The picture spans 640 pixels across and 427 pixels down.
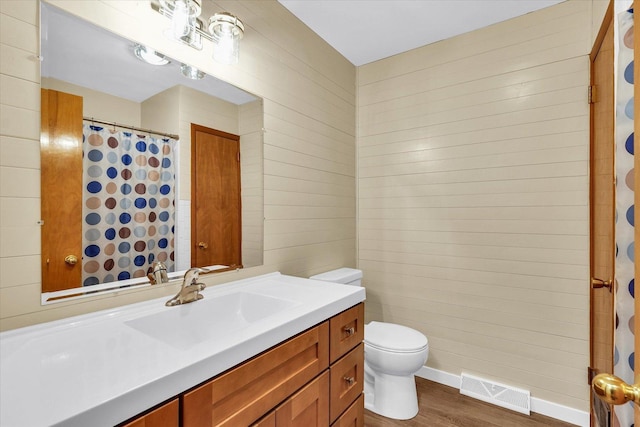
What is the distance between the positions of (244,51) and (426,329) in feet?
7.41

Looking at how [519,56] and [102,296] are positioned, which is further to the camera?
[519,56]

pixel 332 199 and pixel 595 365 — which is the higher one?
pixel 332 199

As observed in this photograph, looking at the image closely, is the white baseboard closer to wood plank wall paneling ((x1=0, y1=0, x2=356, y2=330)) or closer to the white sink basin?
wood plank wall paneling ((x1=0, y1=0, x2=356, y2=330))

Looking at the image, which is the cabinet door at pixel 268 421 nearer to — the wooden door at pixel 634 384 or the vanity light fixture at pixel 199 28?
the wooden door at pixel 634 384

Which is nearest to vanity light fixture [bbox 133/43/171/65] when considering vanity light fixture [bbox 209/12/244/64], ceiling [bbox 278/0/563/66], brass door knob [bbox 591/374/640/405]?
vanity light fixture [bbox 209/12/244/64]

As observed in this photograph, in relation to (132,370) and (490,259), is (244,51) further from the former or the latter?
(490,259)

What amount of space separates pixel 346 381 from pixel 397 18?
86.2 inches

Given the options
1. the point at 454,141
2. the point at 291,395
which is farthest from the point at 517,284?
the point at 291,395

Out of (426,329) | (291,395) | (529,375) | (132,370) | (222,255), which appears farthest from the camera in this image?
(426,329)

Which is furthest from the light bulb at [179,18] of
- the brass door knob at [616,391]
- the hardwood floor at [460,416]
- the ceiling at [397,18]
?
the hardwood floor at [460,416]

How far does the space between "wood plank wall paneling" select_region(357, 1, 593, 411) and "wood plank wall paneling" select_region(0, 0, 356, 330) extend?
367mm

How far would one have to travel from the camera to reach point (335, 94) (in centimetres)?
244

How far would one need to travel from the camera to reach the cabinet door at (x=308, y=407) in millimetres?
1043

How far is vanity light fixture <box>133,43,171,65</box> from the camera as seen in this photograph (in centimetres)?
126
